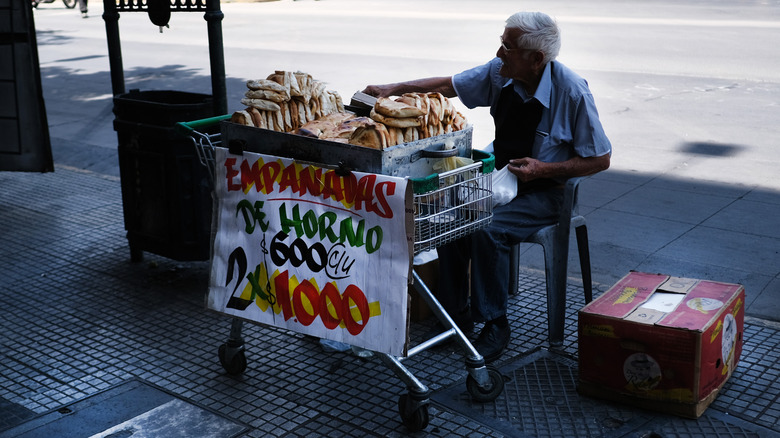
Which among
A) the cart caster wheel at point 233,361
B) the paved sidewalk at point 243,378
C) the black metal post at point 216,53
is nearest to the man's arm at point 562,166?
the paved sidewalk at point 243,378

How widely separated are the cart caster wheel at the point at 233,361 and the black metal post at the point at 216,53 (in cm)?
162

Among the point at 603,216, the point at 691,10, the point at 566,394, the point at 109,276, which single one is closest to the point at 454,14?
the point at 691,10

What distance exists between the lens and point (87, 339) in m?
4.33

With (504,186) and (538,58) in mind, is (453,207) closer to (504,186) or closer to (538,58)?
(504,186)

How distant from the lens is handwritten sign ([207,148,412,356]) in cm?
316

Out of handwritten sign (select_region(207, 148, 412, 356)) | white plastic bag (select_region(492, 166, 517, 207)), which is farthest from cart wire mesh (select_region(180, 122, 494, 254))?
white plastic bag (select_region(492, 166, 517, 207))

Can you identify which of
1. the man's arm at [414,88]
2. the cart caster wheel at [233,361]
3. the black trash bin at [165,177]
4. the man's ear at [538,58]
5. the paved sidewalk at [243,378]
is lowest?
the paved sidewalk at [243,378]

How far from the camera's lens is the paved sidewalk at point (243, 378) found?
3.43 meters

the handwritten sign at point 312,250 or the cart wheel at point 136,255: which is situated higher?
the handwritten sign at point 312,250

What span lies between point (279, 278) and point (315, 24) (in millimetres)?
17065

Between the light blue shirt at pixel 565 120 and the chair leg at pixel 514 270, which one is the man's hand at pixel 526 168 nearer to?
the light blue shirt at pixel 565 120

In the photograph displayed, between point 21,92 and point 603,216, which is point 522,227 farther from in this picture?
point 21,92

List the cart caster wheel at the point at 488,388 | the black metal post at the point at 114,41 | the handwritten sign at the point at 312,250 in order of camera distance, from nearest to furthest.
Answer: the handwritten sign at the point at 312,250, the cart caster wheel at the point at 488,388, the black metal post at the point at 114,41

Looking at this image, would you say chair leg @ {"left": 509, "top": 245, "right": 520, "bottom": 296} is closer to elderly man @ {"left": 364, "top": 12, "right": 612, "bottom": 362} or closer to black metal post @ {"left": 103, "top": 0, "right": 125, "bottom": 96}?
elderly man @ {"left": 364, "top": 12, "right": 612, "bottom": 362}
